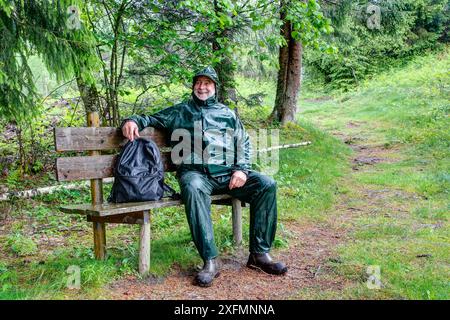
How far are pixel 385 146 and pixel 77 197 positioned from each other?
8801 mm

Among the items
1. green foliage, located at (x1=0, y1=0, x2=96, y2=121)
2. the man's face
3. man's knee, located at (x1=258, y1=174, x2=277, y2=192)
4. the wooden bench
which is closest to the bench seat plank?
the wooden bench

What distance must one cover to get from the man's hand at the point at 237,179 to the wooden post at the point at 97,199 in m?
1.26

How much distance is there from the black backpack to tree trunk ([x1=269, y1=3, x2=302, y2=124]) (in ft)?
32.8

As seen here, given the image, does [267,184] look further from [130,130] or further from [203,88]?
[130,130]

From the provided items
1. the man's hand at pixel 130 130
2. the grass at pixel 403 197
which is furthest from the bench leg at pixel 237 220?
the man's hand at pixel 130 130

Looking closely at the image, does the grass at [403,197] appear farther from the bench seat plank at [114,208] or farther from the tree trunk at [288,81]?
the tree trunk at [288,81]

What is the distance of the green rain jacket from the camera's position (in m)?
4.73

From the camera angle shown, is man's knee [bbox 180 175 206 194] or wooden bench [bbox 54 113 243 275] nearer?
wooden bench [bbox 54 113 243 275]

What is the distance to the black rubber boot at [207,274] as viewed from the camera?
403cm

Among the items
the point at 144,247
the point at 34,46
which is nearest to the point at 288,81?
the point at 34,46

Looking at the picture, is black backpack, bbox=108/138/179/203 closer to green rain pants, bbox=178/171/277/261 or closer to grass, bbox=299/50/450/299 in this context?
green rain pants, bbox=178/171/277/261

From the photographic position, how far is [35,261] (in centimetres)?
482

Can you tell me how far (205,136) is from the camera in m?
4.77

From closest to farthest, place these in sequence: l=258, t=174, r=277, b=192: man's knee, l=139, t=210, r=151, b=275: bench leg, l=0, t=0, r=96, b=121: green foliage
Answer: l=139, t=210, r=151, b=275: bench leg, l=258, t=174, r=277, b=192: man's knee, l=0, t=0, r=96, b=121: green foliage
